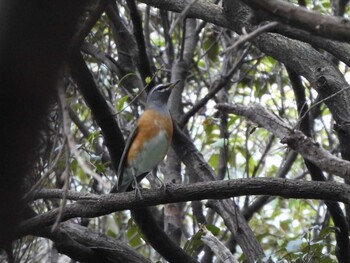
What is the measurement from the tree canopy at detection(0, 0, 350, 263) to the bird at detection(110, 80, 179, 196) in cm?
13

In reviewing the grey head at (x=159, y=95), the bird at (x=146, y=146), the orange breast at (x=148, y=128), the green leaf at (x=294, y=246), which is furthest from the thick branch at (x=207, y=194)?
the grey head at (x=159, y=95)

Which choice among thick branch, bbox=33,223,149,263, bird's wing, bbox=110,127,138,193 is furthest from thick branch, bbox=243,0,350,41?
bird's wing, bbox=110,127,138,193

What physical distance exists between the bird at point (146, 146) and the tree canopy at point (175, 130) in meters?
0.13

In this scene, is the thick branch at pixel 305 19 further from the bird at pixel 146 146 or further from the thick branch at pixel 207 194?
the bird at pixel 146 146

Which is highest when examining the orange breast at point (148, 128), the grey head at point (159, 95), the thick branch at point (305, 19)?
the grey head at point (159, 95)

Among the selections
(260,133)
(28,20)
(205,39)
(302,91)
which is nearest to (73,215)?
(302,91)

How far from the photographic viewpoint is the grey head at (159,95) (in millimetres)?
5934

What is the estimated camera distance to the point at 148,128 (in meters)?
5.71

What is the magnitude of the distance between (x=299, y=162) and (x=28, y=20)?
23.5 feet

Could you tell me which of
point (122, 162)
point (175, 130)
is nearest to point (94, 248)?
point (122, 162)

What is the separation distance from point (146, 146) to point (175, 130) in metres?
0.27

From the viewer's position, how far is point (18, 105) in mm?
1275

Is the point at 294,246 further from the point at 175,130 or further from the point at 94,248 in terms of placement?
the point at 175,130

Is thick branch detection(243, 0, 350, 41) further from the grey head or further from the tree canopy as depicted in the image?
the grey head
